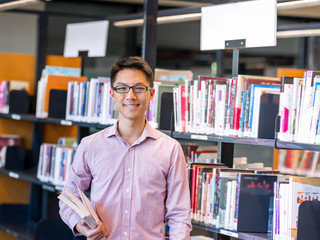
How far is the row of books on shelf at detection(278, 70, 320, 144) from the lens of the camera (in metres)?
2.65

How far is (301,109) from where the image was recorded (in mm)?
2705

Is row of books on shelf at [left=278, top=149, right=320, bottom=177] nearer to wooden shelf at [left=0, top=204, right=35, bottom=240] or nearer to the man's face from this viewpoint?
wooden shelf at [left=0, top=204, right=35, bottom=240]

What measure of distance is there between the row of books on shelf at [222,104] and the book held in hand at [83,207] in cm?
102

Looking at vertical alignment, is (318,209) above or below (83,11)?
below

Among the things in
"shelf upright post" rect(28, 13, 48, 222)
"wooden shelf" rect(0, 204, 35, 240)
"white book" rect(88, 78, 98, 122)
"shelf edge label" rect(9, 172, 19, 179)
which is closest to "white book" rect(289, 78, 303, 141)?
"white book" rect(88, 78, 98, 122)

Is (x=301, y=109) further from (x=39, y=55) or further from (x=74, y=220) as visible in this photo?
(x=39, y=55)

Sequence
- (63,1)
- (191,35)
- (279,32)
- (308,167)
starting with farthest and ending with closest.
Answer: (191,35)
(63,1)
(308,167)
(279,32)

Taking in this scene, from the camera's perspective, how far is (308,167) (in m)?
6.62

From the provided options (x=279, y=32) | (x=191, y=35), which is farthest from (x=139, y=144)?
(x=191, y=35)

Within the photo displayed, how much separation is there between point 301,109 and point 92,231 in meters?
1.14

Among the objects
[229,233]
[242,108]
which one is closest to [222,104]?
[242,108]

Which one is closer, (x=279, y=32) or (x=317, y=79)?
(x=317, y=79)

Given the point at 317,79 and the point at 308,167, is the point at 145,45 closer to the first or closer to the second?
the point at 317,79

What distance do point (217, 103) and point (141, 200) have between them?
2.97ft
